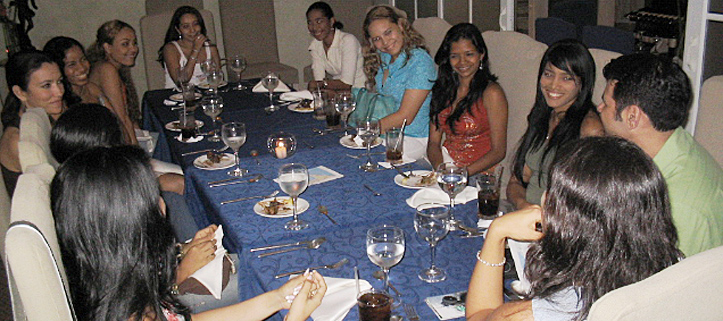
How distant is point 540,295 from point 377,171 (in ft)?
4.31

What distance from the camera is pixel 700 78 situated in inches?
111

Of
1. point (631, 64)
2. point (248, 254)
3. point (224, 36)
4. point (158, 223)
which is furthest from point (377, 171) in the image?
point (224, 36)

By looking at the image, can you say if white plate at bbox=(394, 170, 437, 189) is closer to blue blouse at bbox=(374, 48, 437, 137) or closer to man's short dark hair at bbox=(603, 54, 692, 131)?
man's short dark hair at bbox=(603, 54, 692, 131)

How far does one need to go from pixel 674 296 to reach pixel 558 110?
1632 mm

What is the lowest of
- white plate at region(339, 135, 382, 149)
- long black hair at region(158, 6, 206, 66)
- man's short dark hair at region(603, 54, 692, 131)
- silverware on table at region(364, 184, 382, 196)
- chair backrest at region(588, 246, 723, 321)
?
silverware on table at region(364, 184, 382, 196)

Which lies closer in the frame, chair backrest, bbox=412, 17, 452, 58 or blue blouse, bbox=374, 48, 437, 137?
blue blouse, bbox=374, 48, 437, 137

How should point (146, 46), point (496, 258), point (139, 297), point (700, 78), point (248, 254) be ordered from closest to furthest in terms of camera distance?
1. point (139, 297)
2. point (496, 258)
3. point (248, 254)
4. point (700, 78)
5. point (146, 46)

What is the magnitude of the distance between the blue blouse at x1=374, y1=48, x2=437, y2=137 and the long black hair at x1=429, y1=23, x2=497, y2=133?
0.27 feet

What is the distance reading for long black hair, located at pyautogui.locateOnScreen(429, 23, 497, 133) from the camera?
9.79ft

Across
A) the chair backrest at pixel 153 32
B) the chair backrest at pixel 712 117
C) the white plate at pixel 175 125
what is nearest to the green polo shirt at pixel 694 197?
the chair backrest at pixel 712 117

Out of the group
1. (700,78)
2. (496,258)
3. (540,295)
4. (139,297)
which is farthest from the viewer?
(700,78)

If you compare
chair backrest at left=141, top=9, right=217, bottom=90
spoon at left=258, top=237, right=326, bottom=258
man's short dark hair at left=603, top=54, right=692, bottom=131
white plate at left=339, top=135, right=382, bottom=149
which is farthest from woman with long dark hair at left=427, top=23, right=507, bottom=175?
chair backrest at left=141, top=9, right=217, bottom=90

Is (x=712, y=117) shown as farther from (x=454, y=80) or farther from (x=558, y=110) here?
(x=454, y=80)

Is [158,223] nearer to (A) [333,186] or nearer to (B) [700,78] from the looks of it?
(A) [333,186]
